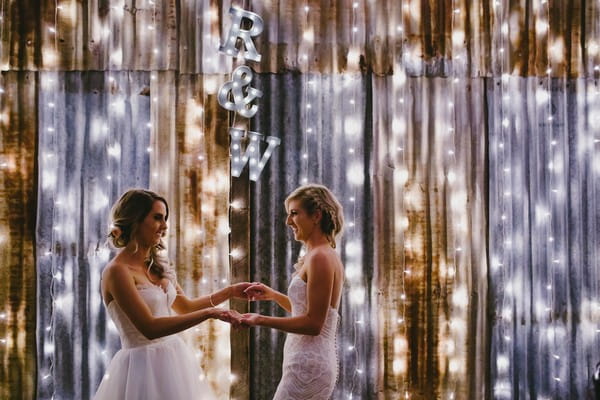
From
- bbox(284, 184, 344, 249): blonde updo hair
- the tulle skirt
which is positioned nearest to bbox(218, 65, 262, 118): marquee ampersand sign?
bbox(284, 184, 344, 249): blonde updo hair

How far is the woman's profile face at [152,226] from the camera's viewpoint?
2857mm

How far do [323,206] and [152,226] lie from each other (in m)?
0.99

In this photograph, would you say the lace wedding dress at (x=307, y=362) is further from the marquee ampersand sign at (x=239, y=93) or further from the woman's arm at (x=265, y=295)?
the marquee ampersand sign at (x=239, y=93)

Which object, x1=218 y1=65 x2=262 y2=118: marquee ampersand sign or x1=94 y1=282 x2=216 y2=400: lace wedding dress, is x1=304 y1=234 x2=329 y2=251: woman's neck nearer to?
x1=94 y1=282 x2=216 y2=400: lace wedding dress

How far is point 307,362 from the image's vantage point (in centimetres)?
273

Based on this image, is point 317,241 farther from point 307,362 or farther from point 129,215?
point 129,215

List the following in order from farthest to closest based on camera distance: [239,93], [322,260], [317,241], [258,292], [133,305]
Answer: [239,93]
[258,292]
[317,241]
[322,260]
[133,305]

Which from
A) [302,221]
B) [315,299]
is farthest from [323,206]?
[315,299]

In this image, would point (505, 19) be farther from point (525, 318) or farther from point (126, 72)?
point (126, 72)

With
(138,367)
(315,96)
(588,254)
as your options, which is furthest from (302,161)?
(588,254)

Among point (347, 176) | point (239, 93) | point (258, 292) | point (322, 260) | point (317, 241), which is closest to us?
point (322, 260)

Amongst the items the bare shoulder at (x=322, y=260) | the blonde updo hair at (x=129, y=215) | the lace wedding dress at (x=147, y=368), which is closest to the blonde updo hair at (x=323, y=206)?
the bare shoulder at (x=322, y=260)

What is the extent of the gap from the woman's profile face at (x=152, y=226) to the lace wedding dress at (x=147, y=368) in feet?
0.87

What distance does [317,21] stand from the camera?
3959 millimetres
